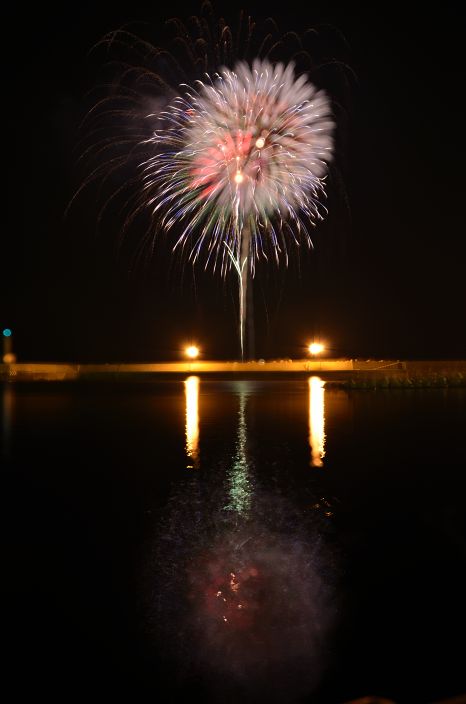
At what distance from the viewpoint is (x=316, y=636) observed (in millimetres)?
5461

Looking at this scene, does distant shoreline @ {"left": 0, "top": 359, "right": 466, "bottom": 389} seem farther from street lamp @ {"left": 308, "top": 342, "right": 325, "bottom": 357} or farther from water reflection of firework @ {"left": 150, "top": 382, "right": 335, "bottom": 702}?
water reflection of firework @ {"left": 150, "top": 382, "right": 335, "bottom": 702}

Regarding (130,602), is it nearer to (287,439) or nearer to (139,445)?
(139,445)

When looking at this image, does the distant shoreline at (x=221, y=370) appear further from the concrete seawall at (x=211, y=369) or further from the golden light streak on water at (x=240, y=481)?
the golden light streak on water at (x=240, y=481)

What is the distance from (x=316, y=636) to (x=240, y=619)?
2.31 ft

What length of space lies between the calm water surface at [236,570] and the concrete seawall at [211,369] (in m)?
33.2

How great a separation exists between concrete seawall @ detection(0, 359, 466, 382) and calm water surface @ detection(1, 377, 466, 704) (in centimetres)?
3318

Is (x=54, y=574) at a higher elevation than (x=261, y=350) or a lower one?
lower

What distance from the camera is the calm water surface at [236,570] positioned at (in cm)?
492

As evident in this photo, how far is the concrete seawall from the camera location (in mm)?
48031

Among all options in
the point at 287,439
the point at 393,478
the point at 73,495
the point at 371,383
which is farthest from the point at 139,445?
the point at 371,383

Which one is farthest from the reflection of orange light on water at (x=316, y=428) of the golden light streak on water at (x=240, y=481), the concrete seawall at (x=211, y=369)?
the concrete seawall at (x=211, y=369)

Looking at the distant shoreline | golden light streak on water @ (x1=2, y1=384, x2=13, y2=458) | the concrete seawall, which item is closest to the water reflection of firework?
golden light streak on water @ (x1=2, y1=384, x2=13, y2=458)

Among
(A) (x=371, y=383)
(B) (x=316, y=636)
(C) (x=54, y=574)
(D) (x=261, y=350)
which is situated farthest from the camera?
(D) (x=261, y=350)

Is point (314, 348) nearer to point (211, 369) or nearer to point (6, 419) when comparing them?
point (211, 369)
